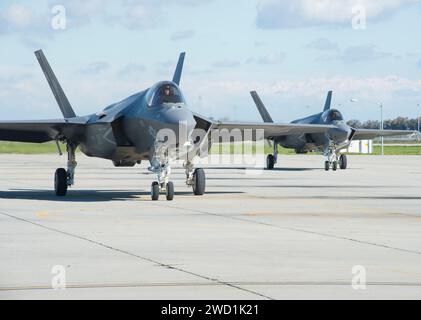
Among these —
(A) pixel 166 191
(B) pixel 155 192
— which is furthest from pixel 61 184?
(A) pixel 166 191

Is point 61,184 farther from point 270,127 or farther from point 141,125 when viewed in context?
point 270,127

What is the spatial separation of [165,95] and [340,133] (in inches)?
958

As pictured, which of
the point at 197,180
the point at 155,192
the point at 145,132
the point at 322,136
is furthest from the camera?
the point at 322,136

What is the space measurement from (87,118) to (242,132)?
5.83 meters

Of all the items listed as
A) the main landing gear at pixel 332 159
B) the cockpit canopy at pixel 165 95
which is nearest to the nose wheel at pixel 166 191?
the cockpit canopy at pixel 165 95

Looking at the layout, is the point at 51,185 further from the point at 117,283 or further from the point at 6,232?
the point at 117,283

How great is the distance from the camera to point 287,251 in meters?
13.1

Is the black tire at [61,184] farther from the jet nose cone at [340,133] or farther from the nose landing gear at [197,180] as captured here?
the jet nose cone at [340,133]

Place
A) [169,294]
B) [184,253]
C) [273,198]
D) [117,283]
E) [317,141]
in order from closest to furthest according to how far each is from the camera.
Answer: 1. [169,294]
2. [117,283]
3. [184,253]
4. [273,198]
5. [317,141]

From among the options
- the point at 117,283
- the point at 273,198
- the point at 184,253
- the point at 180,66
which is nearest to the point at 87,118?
the point at 180,66

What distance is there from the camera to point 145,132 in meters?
24.2

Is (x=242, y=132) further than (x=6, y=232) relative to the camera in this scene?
Yes

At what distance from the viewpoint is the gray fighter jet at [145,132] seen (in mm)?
23620

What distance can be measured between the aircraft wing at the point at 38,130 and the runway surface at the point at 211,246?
2.07 metres
